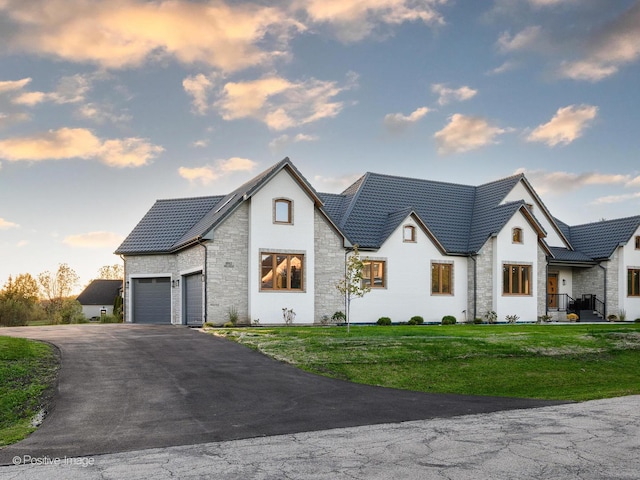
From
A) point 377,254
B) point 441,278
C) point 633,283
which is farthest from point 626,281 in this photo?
point 377,254

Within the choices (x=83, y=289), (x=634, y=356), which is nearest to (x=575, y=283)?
(x=634, y=356)

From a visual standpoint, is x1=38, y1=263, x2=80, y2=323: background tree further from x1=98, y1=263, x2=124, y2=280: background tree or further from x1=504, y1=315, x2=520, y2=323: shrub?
x1=504, y1=315, x2=520, y2=323: shrub

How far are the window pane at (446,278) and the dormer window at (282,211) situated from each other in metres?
9.74

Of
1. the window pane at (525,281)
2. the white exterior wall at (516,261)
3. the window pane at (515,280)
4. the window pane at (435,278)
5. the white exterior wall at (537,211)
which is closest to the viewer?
the window pane at (435,278)

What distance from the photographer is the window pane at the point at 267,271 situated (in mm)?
26141

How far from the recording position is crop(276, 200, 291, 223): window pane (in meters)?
26.7

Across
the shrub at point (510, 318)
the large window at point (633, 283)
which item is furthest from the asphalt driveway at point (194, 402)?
the large window at point (633, 283)

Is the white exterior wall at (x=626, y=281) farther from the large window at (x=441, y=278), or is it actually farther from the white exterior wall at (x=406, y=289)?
the white exterior wall at (x=406, y=289)

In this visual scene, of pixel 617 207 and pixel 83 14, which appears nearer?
pixel 83 14

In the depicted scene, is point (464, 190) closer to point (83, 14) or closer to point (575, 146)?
point (575, 146)

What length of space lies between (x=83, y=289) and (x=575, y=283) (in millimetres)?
49938

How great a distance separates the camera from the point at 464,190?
37719mm

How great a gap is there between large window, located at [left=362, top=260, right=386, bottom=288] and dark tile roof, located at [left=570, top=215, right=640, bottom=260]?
1585cm

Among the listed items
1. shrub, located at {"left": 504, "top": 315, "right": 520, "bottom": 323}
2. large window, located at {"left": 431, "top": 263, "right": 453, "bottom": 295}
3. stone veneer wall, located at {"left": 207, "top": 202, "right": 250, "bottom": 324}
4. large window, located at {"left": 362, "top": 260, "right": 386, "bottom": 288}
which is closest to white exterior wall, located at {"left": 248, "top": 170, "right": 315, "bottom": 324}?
stone veneer wall, located at {"left": 207, "top": 202, "right": 250, "bottom": 324}
